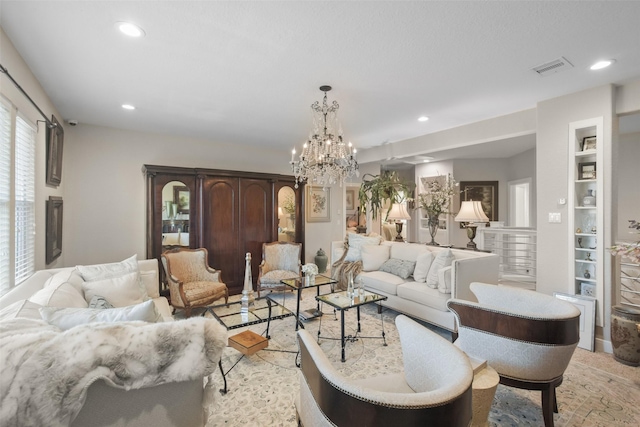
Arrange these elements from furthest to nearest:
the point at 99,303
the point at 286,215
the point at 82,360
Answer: the point at 286,215, the point at 99,303, the point at 82,360

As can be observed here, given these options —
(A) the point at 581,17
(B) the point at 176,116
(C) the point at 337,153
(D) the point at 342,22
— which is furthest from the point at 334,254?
(A) the point at 581,17

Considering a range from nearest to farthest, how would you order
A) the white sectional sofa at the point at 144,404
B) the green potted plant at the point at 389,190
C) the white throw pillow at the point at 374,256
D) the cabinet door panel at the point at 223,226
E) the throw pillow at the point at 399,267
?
the white sectional sofa at the point at 144,404 → the throw pillow at the point at 399,267 → the white throw pillow at the point at 374,256 → the cabinet door panel at the point at 223,226 → the green potted plant at the point at 389,190

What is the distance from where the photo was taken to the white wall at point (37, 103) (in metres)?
2.02

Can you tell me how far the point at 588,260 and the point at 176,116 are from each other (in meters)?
4.95

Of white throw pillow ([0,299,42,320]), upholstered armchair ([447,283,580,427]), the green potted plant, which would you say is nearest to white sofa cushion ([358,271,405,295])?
the green potted plant

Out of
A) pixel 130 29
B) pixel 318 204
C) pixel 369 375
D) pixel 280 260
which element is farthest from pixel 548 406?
pixel 318 204

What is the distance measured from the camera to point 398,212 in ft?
15.6

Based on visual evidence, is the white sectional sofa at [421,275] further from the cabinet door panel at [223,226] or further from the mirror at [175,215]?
the mirror at [175,215]

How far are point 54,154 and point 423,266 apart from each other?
A: 4327 mm

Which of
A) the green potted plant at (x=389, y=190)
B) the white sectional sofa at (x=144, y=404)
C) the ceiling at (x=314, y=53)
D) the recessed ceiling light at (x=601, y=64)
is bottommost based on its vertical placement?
the white sectional sofa at (x=144, y=404)

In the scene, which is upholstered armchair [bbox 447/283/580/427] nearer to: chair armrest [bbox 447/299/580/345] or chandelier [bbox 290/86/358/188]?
chair armrest [bbox 447/299/580/345]

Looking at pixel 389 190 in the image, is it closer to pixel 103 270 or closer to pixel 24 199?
pixel 103 270

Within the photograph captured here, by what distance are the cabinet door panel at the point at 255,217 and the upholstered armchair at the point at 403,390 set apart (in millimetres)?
3577

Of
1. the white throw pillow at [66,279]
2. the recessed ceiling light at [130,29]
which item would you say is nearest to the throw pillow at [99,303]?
the white throw pillow at [66,279]
